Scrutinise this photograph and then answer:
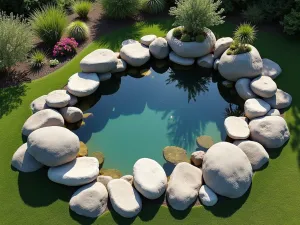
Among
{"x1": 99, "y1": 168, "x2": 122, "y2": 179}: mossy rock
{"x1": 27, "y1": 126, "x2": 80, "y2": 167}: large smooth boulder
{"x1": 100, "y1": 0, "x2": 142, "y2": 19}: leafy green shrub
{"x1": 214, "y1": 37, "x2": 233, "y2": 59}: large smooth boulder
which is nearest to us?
{"x1": 27, "y1": 126, "x2": 80, "y2": 167}: large smooth boulder

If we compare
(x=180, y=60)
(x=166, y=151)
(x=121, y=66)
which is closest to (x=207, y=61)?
(x=180, y=60)

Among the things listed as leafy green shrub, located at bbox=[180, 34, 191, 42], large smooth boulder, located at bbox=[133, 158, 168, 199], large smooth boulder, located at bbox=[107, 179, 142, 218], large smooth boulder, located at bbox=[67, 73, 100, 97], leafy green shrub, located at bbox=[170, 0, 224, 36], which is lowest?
Result: large smooth boulder, located at bbox=[107, 179, 142, 218]

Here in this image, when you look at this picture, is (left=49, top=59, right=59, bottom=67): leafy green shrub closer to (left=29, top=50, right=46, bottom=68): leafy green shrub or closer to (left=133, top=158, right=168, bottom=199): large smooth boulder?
(left=29, top=50, right=46, bottom=68): leafy green shrub

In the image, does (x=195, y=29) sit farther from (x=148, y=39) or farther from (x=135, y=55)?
(x=135, y=55)

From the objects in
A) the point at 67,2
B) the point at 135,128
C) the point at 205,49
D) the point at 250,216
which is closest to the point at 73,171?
the point at 135,128

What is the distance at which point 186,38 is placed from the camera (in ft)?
36.1

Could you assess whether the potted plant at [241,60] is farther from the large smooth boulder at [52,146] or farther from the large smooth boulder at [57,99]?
the large smooth boulder at [52,146]

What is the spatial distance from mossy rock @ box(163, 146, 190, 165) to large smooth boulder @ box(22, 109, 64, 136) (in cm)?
272

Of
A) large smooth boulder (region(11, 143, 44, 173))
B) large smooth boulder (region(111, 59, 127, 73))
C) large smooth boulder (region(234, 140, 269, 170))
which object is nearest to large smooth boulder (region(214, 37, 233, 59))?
large smooth boulder (region(111, 59, 127, 73))

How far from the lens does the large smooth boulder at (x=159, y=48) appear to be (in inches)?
443

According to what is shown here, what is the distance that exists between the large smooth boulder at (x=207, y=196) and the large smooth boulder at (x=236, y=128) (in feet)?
Result: 5.55

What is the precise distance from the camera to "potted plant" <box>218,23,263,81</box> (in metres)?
10.1

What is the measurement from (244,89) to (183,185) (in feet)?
12.0

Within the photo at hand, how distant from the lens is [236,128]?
29.2 ft
